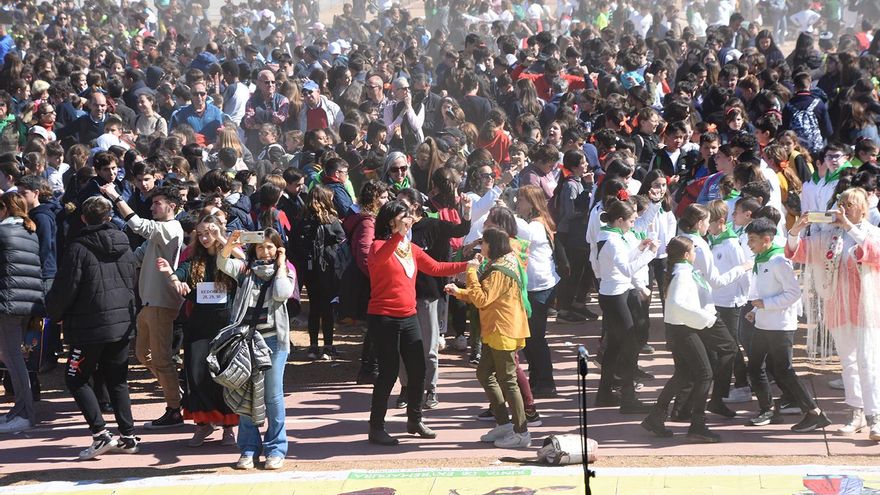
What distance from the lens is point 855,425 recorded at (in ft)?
30.3

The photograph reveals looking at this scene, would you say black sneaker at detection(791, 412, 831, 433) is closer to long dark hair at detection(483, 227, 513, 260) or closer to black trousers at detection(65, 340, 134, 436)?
long dark hair at detection(483, 227, 513, 260)

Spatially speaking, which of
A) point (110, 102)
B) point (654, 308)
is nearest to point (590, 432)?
point (654, 308)

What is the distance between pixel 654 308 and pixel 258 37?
21427 mm

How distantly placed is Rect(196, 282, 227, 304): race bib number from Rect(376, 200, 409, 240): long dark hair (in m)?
1.20

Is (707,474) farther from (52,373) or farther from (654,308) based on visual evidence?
(52,373)

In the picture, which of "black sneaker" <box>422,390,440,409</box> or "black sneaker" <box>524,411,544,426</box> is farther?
"black sneaker" <box>422,390,440,409</box>

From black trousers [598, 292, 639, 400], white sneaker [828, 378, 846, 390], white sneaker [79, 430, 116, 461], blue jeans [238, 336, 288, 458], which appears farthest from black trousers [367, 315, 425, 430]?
white sneaker [828, 378, 846, 390]

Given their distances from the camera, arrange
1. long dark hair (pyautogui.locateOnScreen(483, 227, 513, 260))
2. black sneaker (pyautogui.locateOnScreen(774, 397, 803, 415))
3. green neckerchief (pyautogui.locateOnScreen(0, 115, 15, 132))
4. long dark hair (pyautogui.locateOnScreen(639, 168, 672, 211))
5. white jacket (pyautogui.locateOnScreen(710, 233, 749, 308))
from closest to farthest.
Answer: long dark hair (pyautogui.locateOnScreen(483, 227, 513, 260)) < black sneaker (pyautogui.locateOnScreen(774, 397, 803, 415)) < white jacket (pyautogui.locateOnScreen(710, 233, 749, 308)) < long dark hair (pyautogui.locateOnScreen(639, 168, 672, 211)) < green neckerchief (pyautogui.locateOnScreen(0, 115, 15, 132))

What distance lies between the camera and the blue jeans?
29.3 feet

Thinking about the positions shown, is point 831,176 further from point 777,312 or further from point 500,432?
point 500,432

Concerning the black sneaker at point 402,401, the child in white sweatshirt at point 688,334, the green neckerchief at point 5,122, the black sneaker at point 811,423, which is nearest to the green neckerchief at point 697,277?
the child in white sweatshirt at point 688,334

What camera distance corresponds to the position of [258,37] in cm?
3309

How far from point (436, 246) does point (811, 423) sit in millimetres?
3267

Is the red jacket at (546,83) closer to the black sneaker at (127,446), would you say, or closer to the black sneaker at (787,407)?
the black sneaker at (787,407)
